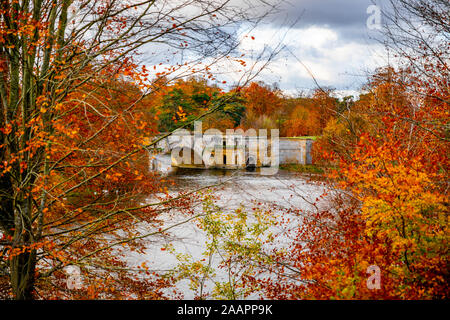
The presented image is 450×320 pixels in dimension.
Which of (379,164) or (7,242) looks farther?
(379,164)

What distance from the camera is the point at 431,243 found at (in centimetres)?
561

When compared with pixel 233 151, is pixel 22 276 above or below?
below

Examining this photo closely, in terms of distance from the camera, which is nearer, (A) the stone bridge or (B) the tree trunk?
(B) the tree trunk

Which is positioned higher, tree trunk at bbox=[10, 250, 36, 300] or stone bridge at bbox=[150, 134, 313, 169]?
stone bridge at bbox=[150, 134, 313, 169]

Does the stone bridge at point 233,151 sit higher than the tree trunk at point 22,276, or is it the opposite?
the stone bridge at point 233,151

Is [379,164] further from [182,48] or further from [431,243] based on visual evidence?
[182,48]

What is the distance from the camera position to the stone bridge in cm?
3577

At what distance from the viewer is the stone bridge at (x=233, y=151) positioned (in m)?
35.8

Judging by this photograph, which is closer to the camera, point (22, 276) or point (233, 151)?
point (22, 276)

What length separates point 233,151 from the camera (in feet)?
118

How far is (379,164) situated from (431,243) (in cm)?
273

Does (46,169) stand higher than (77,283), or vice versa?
(46,169)
